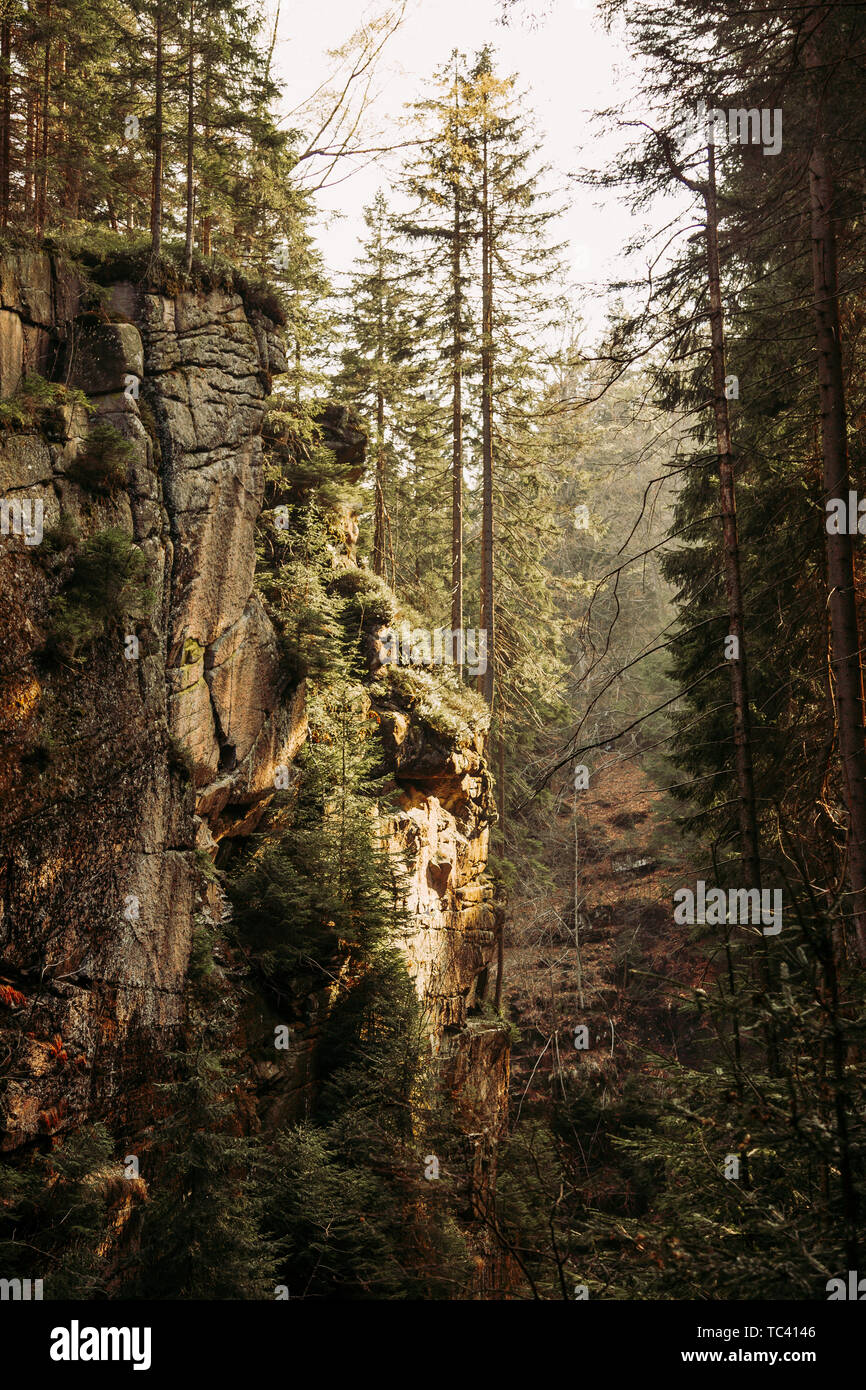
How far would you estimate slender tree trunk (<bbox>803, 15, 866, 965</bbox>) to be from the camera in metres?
6.39

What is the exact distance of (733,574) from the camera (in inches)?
303

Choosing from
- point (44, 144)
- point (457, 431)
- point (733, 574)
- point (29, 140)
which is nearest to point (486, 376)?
point (457, 431)

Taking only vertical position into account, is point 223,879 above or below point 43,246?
below

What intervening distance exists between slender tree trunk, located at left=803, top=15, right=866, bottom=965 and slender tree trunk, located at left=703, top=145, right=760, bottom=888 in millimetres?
784

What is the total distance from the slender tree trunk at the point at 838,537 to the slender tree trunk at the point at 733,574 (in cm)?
78

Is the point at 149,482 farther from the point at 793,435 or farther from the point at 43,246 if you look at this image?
the point at 793,435

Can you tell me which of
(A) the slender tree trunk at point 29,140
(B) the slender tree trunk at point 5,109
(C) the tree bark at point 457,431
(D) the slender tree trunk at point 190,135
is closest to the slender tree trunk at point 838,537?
(D) the slender tree trunk at point 190,135

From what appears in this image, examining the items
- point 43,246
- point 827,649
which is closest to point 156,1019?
point 827,649

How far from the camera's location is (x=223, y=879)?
11523 millimetres

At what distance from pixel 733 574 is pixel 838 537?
3.64ft

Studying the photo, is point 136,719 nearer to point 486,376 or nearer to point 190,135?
point 190,135

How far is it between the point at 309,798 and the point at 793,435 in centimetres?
842
